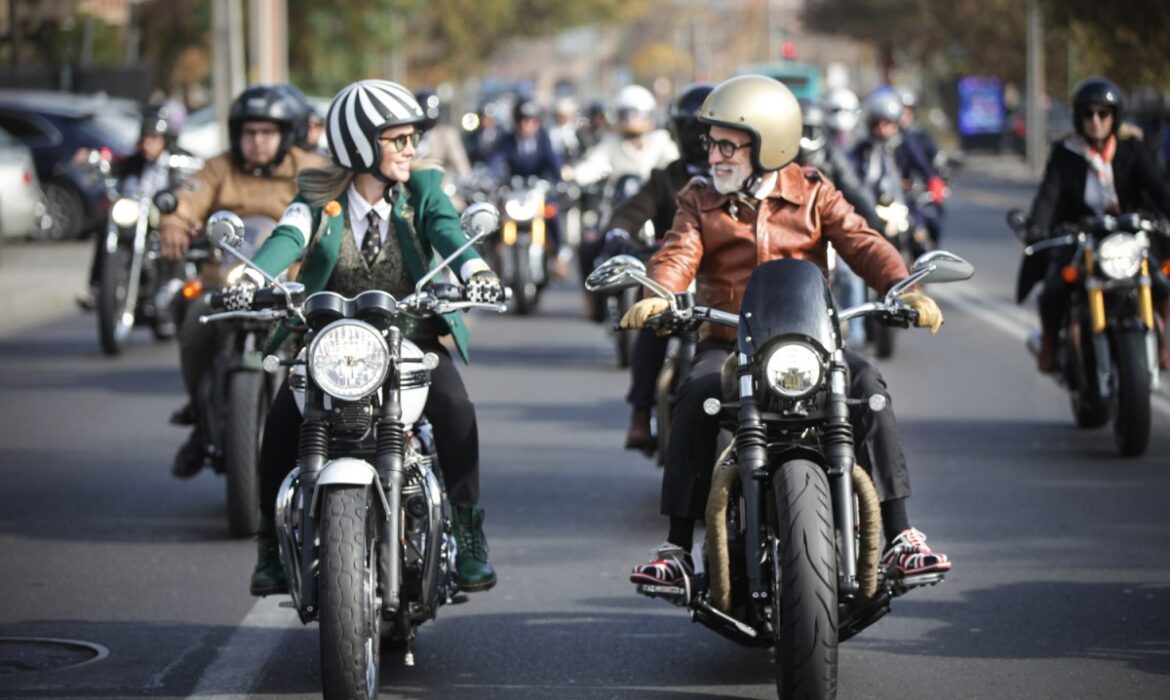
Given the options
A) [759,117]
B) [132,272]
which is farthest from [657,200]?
[132,272]

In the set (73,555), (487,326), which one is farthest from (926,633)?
(487,326)

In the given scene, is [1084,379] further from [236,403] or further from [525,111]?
[525,111]

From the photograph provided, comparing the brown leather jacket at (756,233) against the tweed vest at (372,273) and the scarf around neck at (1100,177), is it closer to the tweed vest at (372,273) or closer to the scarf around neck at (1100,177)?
the tweed vest at (372,273)

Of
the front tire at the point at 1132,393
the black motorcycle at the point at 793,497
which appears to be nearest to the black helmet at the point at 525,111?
the front tire at the point at 1132,393

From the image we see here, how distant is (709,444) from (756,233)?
83 cm

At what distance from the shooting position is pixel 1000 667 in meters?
7.06

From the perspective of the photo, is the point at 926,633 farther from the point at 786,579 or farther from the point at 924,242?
the point at 924,242

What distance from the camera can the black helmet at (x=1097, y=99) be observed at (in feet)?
37.9

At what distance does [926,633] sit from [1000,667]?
0.53 m

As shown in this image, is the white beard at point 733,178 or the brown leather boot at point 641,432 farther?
the brown leather boot at point 641,432

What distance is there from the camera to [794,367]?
621 cm

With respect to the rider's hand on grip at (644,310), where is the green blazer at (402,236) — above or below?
above

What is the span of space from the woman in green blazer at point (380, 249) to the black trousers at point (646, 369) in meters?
2.78

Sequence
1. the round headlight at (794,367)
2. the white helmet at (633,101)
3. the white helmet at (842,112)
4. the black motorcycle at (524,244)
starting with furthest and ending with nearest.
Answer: the black motorcycle at (524,244) → the white helmet at (842,112) → the white helmet at (633,101) → the round headlight at (794,367)
